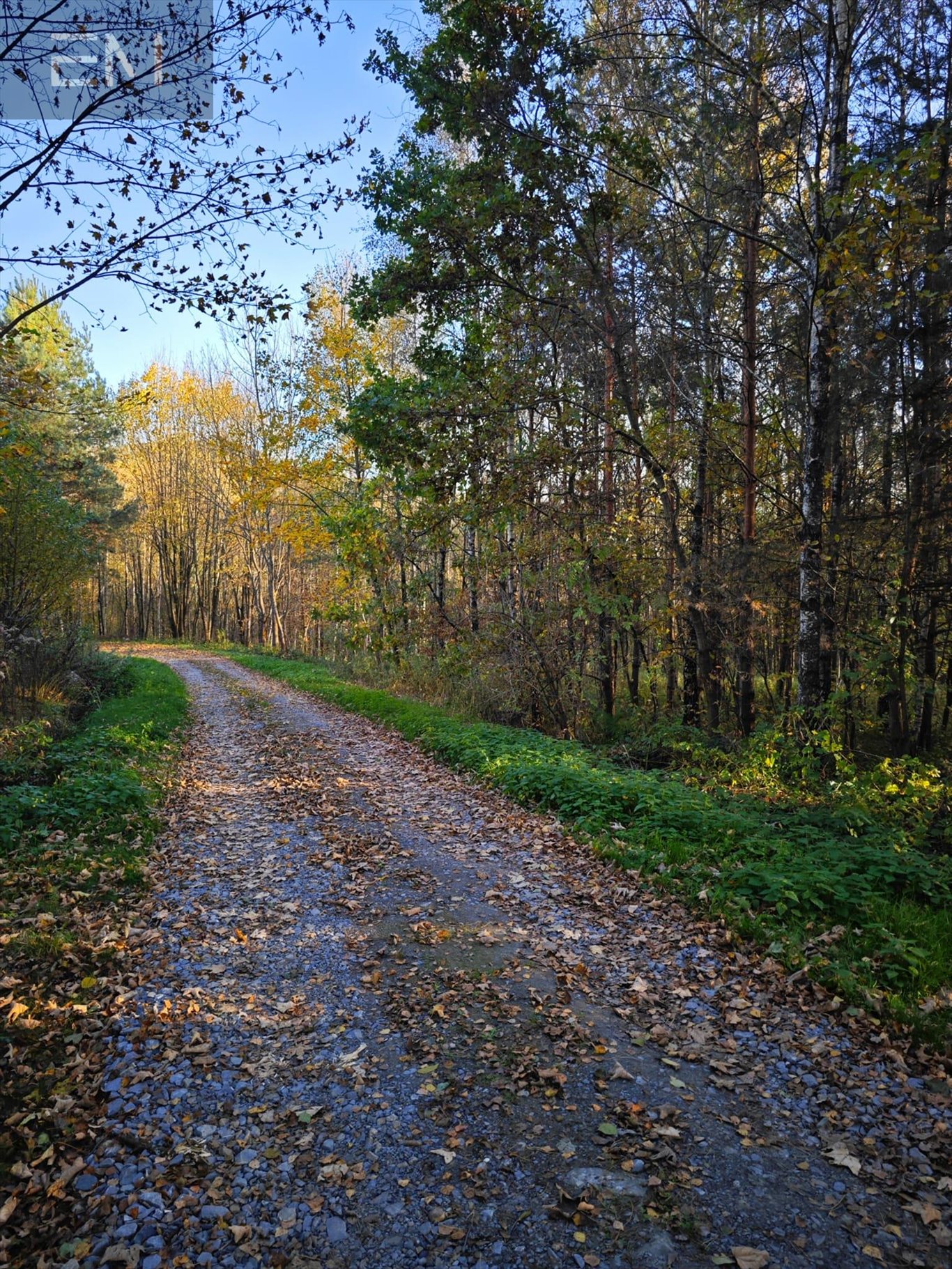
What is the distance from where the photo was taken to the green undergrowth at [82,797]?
6340 millimetres

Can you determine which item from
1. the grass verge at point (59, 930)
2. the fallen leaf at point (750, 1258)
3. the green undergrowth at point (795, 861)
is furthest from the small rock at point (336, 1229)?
the green undergrowth at point (795, 861)

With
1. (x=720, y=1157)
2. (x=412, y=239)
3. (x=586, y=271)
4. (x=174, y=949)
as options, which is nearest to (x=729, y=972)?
(x=720, y=1157)

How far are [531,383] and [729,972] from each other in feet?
30.6

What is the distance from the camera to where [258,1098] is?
12.0 feet

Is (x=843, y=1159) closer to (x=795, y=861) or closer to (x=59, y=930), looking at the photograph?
(x=795, y=861)

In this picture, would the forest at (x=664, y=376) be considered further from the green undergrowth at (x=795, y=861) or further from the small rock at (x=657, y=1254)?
the small rock at (x=657, y=1254)

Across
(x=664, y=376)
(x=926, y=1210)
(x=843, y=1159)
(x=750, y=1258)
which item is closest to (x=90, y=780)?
(x=750, y=1258)

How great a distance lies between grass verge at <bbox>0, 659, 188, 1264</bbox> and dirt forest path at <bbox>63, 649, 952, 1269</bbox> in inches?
7.6

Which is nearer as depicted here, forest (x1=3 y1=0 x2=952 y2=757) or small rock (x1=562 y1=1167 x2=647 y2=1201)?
small rock (x1=562 y1=1167 x2=647 y2=1201)

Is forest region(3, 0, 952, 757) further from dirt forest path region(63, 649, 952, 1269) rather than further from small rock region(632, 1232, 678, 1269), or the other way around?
small rock region(632, 1232, 678, 1269)

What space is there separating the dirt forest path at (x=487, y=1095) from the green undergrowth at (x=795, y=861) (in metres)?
0.31
